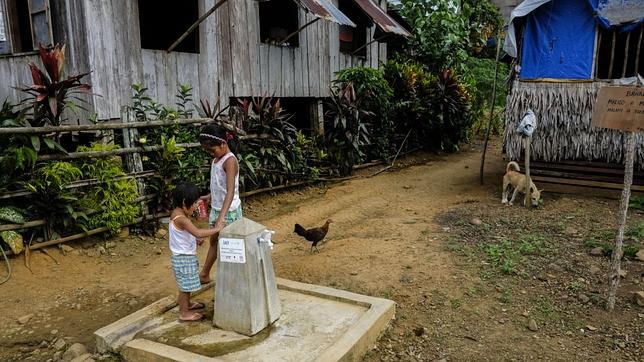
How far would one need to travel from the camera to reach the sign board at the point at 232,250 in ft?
10.6

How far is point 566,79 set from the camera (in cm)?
754

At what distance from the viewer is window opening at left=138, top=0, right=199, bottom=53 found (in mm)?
8875

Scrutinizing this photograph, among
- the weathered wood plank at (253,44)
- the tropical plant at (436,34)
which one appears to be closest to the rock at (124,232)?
the weathered wood plank at (253,44)

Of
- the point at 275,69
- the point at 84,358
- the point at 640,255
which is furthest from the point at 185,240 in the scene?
the point at 275,69

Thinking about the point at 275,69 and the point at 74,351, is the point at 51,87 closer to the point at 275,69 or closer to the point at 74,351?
the point at 74,351

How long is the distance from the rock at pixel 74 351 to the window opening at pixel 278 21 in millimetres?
6984

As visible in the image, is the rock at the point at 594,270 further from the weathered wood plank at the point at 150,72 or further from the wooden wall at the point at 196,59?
the weathered wood plank at the point at 150,72

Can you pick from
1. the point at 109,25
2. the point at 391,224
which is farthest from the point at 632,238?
the point at 109,25

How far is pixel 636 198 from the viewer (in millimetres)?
7125

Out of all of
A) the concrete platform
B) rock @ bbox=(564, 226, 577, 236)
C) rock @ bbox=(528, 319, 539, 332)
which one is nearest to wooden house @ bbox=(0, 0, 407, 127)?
the concrete platform

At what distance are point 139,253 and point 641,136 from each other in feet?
24.4

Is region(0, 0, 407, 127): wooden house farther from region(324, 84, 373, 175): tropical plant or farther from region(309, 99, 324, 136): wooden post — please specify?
region(324, 84, 373, 175): tropical plant

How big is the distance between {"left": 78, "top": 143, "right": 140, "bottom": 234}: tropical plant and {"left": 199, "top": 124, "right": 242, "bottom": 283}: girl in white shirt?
7.08ft

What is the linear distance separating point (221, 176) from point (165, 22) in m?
7.99
